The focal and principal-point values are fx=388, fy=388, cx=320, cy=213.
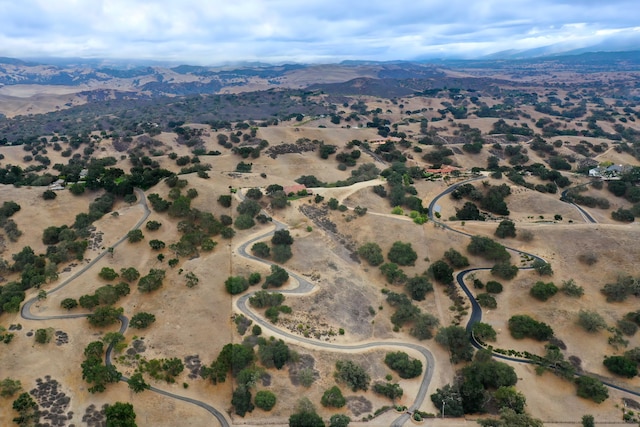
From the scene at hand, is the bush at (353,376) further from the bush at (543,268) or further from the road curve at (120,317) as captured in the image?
the bush at (543,268)

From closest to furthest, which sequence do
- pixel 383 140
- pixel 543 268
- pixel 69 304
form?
pixel 69 304 → pixel 543 268 → pixel 383 140

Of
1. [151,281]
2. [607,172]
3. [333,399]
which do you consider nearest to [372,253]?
[333,399]

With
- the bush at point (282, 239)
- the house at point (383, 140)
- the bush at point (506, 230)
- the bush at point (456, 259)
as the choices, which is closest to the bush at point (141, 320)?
the bush at point (282, 239)

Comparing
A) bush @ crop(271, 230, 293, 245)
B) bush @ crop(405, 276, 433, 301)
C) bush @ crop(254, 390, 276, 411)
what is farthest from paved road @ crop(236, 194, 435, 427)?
bush @ crop(405, 276, 433, 301)

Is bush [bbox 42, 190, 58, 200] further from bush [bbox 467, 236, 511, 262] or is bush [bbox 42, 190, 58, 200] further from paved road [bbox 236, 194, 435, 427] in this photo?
bush [bbox 467, 236, 511, 262]

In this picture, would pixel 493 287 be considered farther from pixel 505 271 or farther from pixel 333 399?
pixel 333 399

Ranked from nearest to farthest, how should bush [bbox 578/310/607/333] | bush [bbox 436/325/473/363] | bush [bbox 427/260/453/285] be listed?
bush [bbox 436/325/473/363]
bush [bbox 578/310/607/333]
bush [bbox 427/260/453/285]

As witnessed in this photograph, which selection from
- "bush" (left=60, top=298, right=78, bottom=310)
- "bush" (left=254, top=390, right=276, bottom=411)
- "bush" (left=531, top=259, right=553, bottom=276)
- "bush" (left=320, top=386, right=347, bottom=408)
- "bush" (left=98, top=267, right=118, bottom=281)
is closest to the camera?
"bush" (left=254, top=390, right=276, bottom=411)
